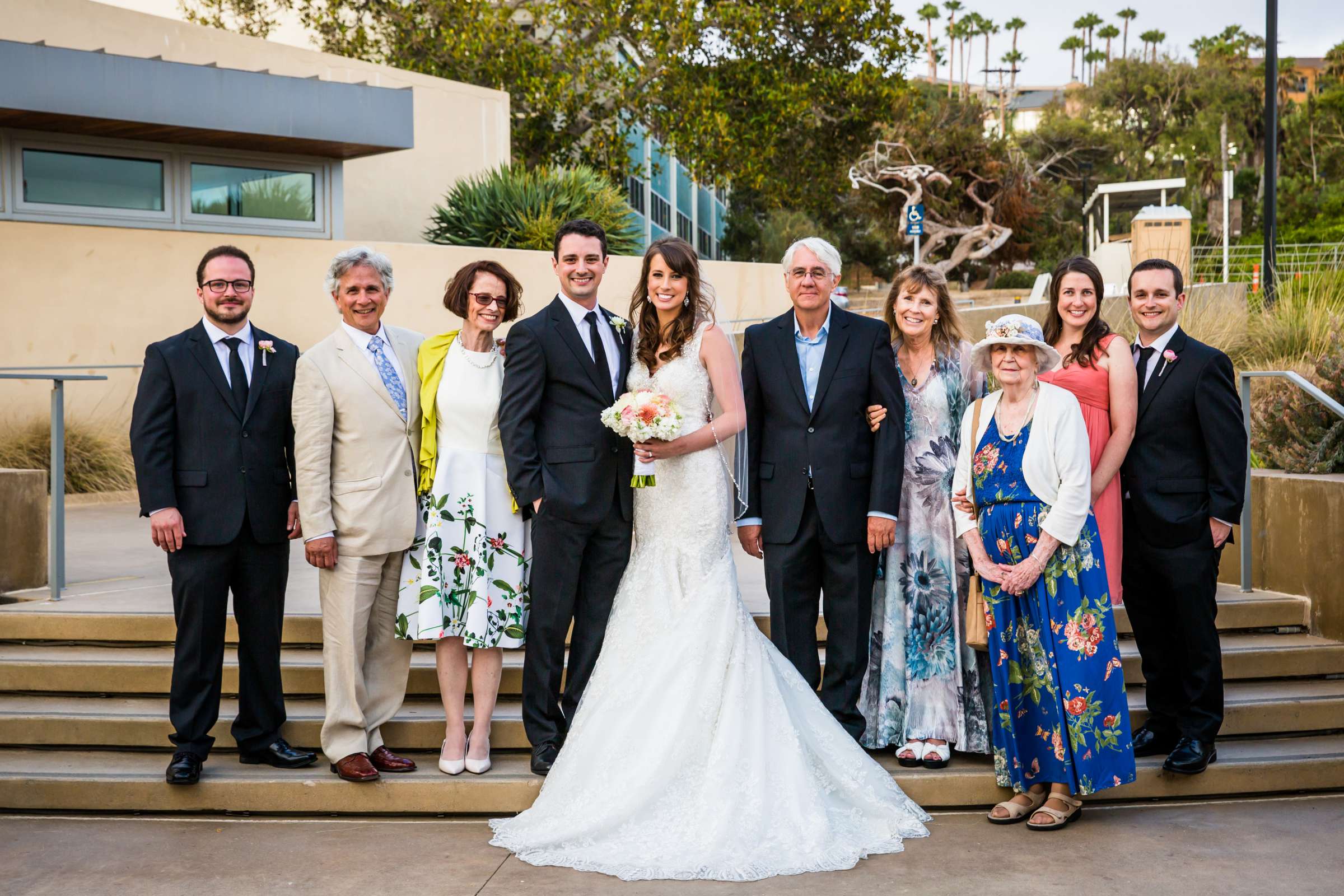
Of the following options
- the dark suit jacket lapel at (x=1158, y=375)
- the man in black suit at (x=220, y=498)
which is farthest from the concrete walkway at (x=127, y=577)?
the dark suit jacket lapel at (x=1158, y=375)

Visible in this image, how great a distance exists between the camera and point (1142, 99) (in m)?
58.6

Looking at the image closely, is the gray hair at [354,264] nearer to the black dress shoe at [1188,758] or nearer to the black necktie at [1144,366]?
the black necktie at [1144,366]

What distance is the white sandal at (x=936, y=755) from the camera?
5.02 meters

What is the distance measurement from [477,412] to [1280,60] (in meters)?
59.8

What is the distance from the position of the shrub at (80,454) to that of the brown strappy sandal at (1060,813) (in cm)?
881

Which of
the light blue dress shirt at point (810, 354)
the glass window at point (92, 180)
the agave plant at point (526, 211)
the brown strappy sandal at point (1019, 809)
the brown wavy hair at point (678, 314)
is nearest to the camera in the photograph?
the brown strappy sandal at point (1019, 809)

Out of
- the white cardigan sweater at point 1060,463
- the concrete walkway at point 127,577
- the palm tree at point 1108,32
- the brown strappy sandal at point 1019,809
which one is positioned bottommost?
the brown strappy sandal at point 1019,809

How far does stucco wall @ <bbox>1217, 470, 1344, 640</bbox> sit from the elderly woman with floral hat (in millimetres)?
2176

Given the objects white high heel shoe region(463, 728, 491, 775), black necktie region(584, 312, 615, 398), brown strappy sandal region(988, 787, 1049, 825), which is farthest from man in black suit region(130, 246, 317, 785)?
brown strappy sandal region(988, 787, 1049, 825)

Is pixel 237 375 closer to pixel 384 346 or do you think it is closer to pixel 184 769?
pixel 384 346

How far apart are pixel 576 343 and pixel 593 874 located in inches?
82.1

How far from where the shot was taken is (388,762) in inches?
196

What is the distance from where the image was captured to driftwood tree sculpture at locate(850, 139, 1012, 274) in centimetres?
2406

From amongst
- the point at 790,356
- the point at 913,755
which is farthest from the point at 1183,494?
the point at 790,356
